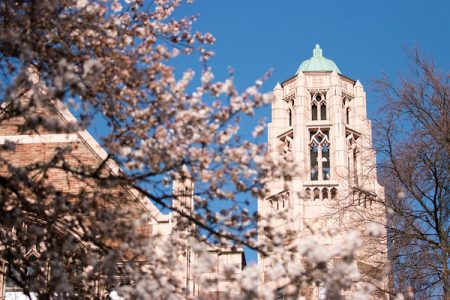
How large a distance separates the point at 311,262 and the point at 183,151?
1735 millimetres

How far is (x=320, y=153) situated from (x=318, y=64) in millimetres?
5591

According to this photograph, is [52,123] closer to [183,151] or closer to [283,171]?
[183,151]

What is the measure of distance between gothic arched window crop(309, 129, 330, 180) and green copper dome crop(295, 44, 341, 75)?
3.71 metres

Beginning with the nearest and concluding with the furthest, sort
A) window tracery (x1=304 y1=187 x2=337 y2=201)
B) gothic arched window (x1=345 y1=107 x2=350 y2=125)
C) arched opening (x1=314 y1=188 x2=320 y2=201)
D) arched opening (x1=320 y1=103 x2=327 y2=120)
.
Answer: window tracery (x1=304 y1=187 x2=337 y2=201)
arched opening (x1=314 y1=188 x2=320 y2=201)
gothic arched window (x1=345 y1=107 x2=350 y2=125)
arched opening (x1=320 y1=103 x2=327 y2=120)

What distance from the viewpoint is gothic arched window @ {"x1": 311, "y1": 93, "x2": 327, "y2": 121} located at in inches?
1761

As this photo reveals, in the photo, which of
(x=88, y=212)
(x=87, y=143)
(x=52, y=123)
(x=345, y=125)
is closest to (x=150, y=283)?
(x=88, y=212)

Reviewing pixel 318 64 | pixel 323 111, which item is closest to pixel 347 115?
pixel 323 111

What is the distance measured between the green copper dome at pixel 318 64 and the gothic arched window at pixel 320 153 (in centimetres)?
371

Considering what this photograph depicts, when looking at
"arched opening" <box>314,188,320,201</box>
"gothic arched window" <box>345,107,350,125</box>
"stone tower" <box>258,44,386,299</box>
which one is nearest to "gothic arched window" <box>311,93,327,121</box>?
"stone tower" <box>258,44,386,299</box>

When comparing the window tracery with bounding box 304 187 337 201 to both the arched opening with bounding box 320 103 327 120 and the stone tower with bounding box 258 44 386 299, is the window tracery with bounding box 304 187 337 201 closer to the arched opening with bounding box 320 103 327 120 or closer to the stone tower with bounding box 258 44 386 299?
the stone tower with bounding box 258 44 386 299

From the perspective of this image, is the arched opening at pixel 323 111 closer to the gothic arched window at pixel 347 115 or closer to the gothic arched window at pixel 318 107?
the gothic arched window at pixel 318 107

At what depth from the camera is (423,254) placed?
52.7 feet

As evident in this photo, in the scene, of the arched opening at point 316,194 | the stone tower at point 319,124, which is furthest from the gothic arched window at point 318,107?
the arched opening at point 316,194

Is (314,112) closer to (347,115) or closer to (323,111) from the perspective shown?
(323,111)
